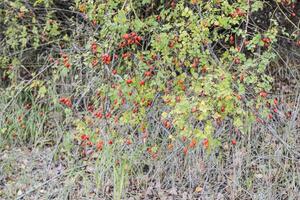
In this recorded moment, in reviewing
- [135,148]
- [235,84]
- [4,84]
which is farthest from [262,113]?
[4,84]

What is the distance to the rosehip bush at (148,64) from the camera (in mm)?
3547

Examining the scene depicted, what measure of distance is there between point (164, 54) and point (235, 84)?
60cm

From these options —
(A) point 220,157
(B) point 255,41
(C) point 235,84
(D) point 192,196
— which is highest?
(B) point 255,41

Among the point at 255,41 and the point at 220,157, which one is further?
the point at 220,157

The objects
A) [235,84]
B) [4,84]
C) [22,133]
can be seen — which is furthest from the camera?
[4,84]

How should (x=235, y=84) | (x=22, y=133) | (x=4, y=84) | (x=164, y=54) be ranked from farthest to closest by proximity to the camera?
(x=4, y=84) < (x=22, y=133) < (x=164, y=54) < (x=235, y=84)

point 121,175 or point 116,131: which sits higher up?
point 116,131

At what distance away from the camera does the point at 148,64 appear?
13.2 ft

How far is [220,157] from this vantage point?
4008 millimetres

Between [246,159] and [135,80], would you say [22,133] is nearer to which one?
[135,80]

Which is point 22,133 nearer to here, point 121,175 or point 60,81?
point 60,81

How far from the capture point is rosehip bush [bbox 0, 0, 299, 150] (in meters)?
3.55

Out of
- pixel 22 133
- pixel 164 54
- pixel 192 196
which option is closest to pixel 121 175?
pixel 192 196

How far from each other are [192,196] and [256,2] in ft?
5.05
